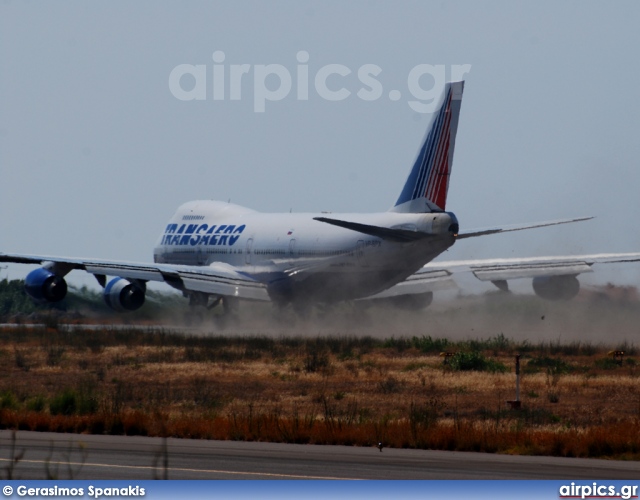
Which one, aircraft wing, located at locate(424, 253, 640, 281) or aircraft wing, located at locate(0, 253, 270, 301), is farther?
aircraft wing, located at locate(0, 253, 270, 301)

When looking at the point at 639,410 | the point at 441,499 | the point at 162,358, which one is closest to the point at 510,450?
the point at 441,499

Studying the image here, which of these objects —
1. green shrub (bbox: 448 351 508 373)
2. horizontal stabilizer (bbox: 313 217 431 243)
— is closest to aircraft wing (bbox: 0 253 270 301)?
horizontal stabilizer (bbox: 313 217 431 243)

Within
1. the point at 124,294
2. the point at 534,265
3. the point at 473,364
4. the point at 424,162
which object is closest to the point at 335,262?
the point at 424,162

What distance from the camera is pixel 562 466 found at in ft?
62.2

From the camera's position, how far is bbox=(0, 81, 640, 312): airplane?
4941cm

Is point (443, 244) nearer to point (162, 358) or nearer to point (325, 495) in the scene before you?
point (162, 358)

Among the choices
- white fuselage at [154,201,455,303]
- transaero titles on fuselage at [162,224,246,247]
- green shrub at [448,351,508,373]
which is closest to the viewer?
green shrub at [448,351,508,373]

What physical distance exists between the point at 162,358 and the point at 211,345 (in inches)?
192

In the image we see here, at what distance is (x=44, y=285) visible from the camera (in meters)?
54.6

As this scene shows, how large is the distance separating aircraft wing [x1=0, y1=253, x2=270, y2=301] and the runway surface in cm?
3266

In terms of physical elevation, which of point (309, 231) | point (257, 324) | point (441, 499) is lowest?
point (441, 499)

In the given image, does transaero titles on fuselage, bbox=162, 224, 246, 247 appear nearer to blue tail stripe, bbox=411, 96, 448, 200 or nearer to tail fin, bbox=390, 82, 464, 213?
blue tail stripe, bbox=411, 96, 448, 200

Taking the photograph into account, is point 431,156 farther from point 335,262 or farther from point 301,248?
point 301,248

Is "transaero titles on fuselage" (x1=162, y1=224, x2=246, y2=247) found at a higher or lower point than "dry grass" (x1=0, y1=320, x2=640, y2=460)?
higher
